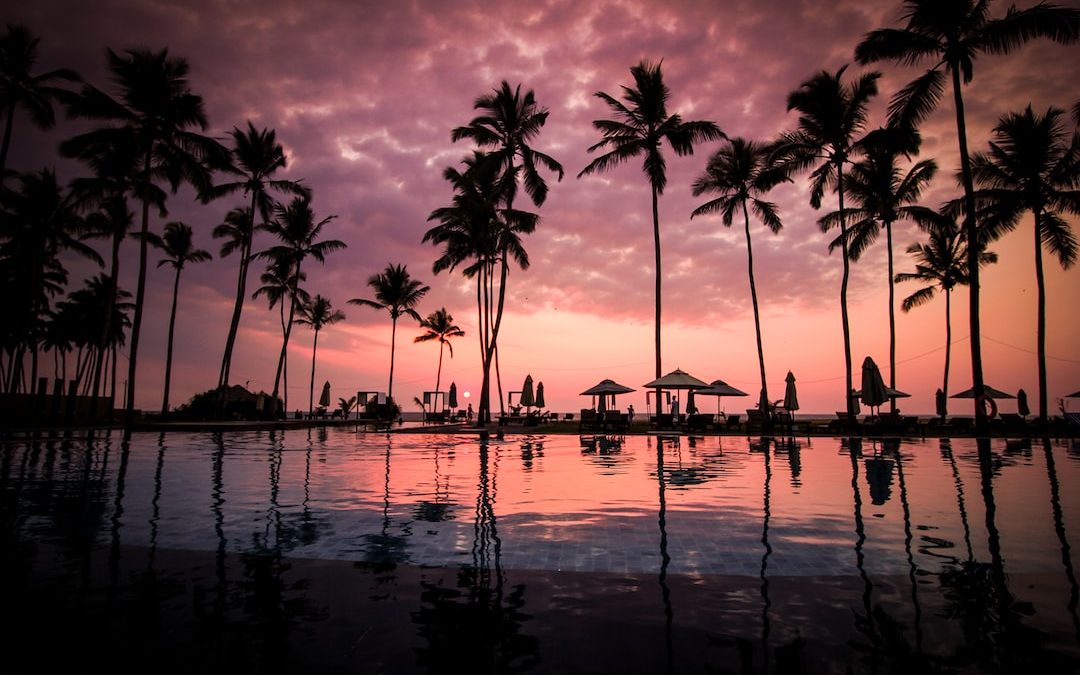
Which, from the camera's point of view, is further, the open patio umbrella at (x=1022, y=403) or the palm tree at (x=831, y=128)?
the open patio umbrella at (x=1022, y=403)

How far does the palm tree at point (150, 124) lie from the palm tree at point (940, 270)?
42.8 m

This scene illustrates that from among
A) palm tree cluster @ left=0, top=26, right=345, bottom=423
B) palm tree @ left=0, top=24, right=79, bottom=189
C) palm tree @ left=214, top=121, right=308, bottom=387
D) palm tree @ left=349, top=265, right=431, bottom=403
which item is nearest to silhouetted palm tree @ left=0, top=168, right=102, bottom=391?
palm tree cluster @ left=0, top=26, right=345, bottom=423

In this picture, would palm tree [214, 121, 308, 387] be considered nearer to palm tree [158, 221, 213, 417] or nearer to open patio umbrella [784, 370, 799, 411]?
palm tree [158, 221, 213, 417]

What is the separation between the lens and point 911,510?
6832 mm

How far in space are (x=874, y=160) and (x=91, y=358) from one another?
77049 millimetres

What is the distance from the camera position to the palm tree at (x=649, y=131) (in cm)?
2819

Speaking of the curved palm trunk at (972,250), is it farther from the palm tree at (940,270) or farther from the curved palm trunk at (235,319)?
the curved palm trunk at (235,319)

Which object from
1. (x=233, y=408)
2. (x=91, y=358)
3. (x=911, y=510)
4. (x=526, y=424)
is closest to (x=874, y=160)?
(x=526, y=424)

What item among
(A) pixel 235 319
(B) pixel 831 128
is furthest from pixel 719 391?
(A) pixel 235 319

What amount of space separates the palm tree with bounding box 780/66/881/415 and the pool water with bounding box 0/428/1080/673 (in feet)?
71.2

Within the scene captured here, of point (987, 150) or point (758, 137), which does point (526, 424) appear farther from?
point (987, 150)

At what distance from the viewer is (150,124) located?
1035 inches

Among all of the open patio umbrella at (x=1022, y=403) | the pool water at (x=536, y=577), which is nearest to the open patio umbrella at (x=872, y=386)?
the pool water at (x=536, y=577)

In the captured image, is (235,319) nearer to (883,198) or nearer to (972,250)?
(972,250)
